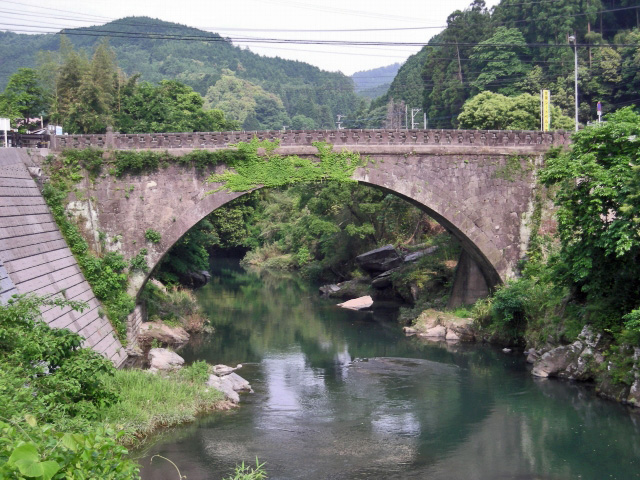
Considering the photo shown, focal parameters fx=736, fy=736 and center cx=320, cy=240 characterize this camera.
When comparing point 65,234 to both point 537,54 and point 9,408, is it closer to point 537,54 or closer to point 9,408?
point 9,408

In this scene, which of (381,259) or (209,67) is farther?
(209,67)

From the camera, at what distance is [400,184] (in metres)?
24.0

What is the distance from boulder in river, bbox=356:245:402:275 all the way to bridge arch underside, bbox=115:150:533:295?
25.5 feet

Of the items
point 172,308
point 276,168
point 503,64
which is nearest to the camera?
point 276,168

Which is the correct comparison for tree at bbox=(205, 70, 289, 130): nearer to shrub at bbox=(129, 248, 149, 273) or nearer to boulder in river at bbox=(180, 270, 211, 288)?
boulder in river at bbox=(180, 270, 211, 288)

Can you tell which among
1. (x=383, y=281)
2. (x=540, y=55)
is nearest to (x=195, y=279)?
(x=383, y=281)

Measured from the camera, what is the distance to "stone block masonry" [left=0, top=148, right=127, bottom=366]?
17.4m

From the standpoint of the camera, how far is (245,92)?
360 ft

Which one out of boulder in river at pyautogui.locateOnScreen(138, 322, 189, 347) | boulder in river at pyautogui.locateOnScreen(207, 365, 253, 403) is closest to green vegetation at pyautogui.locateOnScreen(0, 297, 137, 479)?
boulder in river at pyautogui.locateOnScreen(207, 365, 253, 403)

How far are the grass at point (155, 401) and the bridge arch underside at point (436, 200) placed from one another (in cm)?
632

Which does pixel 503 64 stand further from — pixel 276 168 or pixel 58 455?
pixel 58 455

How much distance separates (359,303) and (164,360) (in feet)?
41.2

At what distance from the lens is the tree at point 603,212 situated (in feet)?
54.9

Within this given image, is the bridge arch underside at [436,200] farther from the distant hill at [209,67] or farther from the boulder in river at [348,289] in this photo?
the distant hill at [209,67]
